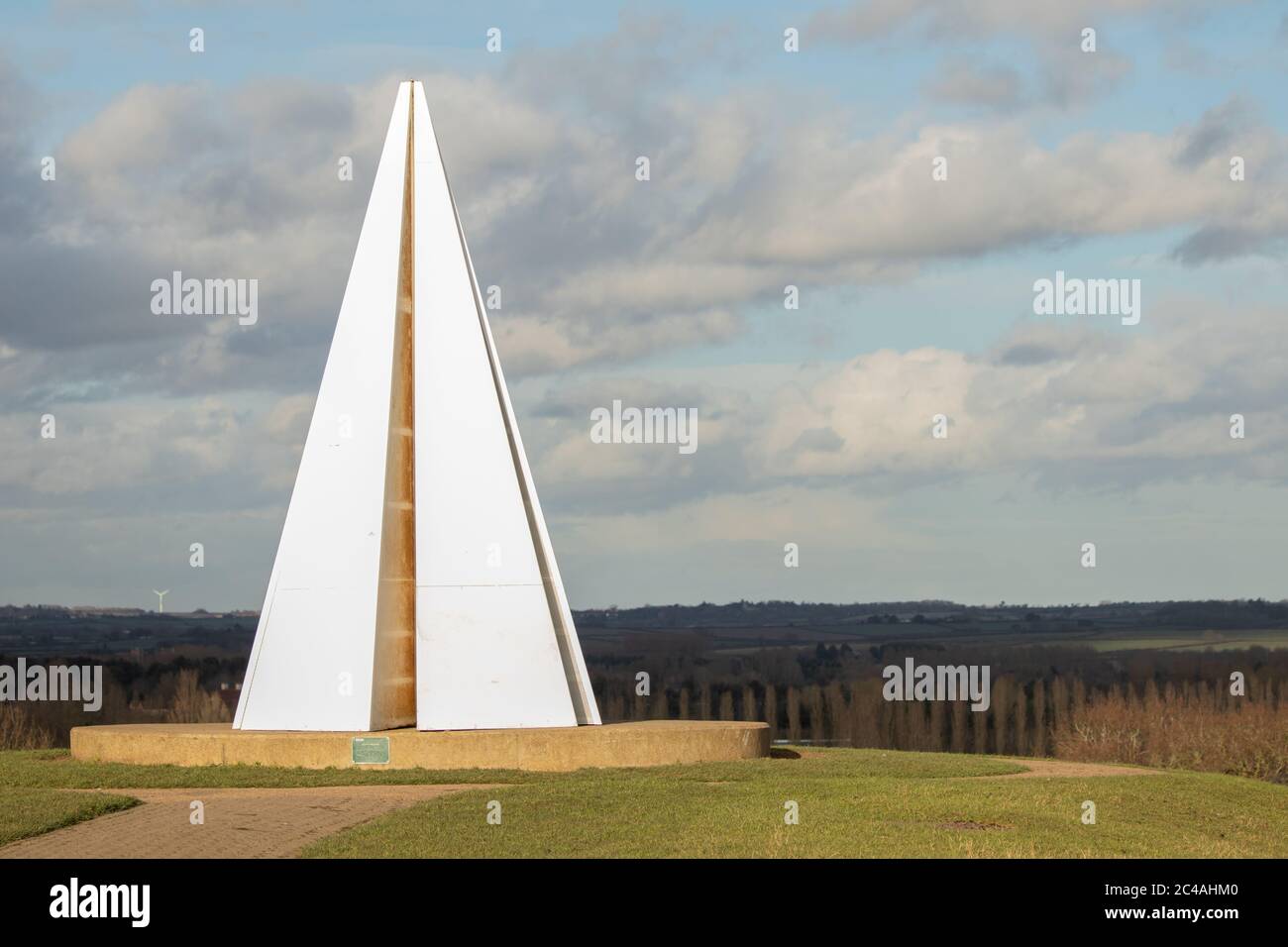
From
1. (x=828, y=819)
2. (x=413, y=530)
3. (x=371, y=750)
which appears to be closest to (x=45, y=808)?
(x=371, y=750)

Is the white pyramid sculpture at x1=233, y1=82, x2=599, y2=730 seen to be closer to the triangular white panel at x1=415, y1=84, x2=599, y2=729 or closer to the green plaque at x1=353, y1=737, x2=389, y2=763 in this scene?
the triangular white panel at x1=415, y1=84, x2=599, y2=729

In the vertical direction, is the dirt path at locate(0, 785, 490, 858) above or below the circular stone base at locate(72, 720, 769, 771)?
below

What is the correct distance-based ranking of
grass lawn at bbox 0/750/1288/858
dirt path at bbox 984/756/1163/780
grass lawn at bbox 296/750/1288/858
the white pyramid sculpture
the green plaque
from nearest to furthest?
grass lawn at bbox 296/750/1288/858, grass lawn at bbox 0/750/1288/858, the green plaque, dirt path at bbox 984/756/1163/780, the white pyramid sculpture

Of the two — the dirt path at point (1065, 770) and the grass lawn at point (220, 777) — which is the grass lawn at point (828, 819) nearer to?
the dirt path at point (1065, 770)

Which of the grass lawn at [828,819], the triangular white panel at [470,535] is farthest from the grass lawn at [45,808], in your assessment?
the triangular white panel at [470,535]

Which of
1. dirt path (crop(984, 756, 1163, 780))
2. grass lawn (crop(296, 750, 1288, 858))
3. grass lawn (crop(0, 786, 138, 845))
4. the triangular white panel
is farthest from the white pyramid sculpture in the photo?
dirt path (crop(984, 756, 1163, 780))
